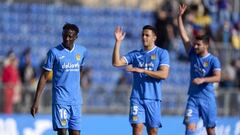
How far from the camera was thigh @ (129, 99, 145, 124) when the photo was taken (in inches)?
563

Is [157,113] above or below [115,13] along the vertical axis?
below

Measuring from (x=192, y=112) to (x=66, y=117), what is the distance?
3035 mm

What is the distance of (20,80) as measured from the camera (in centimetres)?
2244

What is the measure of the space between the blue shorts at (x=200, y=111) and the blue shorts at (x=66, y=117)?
2.79 m

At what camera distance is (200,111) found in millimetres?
16047

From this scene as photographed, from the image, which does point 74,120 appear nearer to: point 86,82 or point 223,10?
point 86,82

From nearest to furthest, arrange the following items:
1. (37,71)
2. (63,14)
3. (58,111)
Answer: (58,111), (37,71), (63,14)

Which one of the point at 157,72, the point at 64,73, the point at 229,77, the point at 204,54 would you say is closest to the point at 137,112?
the point at 157,72

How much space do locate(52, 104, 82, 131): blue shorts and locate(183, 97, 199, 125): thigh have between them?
2.76 metres

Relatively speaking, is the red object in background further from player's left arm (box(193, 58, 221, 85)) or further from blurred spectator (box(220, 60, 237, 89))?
blurred spectator (box(220, 60, 237, 89))

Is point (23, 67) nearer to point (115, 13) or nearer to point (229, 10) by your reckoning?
point (115, 13)

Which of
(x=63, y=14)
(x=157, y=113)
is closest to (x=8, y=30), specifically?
(x=63, y=14)

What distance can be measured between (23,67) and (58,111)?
915 centimetres

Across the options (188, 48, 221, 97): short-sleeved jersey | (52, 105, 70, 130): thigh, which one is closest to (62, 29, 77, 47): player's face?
(52, 105, 70, 130): thigh
